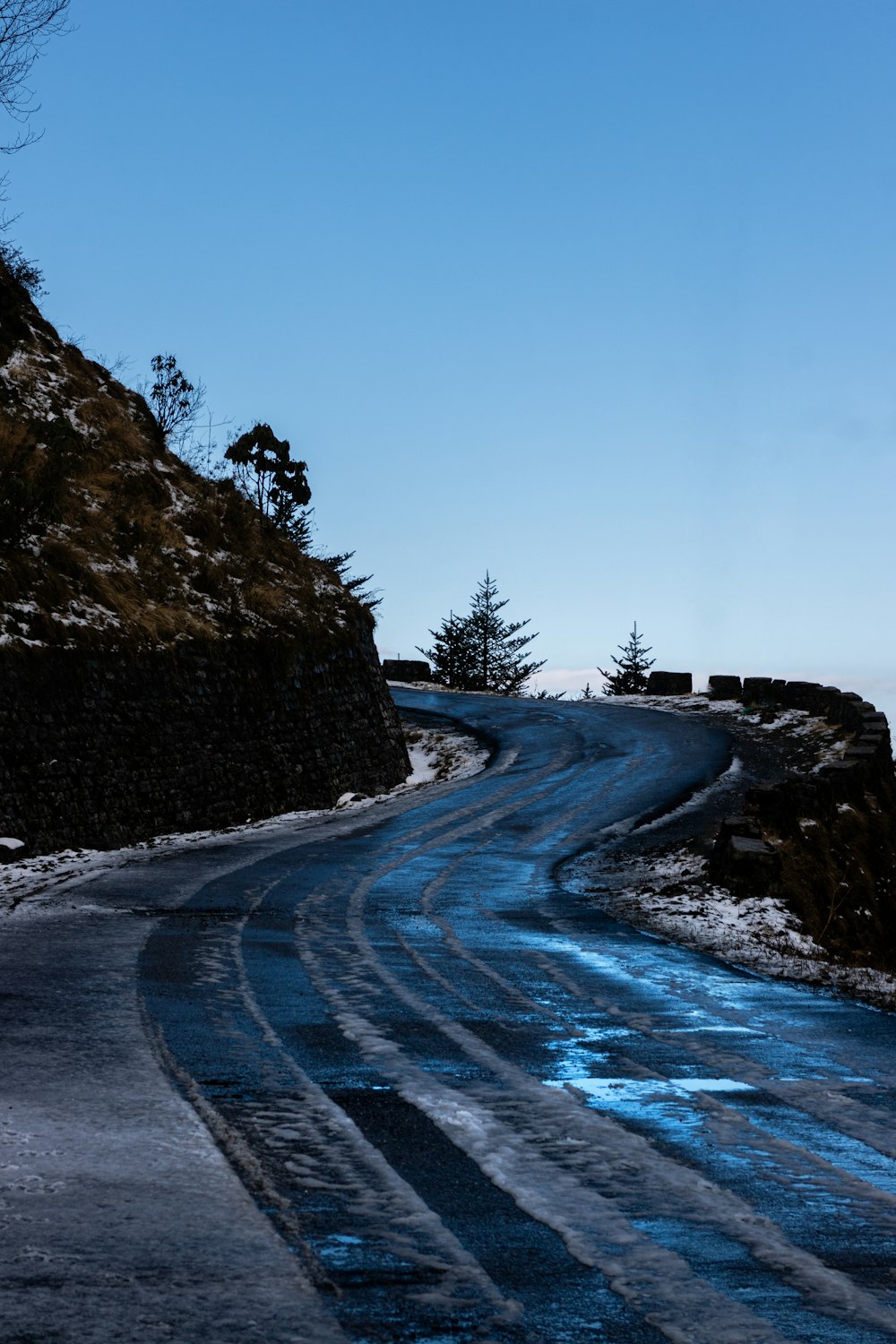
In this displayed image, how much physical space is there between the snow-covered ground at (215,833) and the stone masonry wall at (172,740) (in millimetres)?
409

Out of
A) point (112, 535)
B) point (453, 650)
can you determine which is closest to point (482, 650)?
point (453, 650)

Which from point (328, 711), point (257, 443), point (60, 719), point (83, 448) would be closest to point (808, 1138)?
point (60, 719)

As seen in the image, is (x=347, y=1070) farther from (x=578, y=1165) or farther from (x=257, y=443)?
(x=257, y=443)

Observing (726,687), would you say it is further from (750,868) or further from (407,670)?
(750,868)

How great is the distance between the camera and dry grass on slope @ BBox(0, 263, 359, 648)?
17.8 m

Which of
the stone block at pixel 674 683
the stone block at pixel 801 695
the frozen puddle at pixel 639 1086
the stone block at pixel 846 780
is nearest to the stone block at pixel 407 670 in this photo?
the stone block at pixel 674 683

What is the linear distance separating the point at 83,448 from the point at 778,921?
16558mm

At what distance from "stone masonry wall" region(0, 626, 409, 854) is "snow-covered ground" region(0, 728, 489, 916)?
1.34 ft

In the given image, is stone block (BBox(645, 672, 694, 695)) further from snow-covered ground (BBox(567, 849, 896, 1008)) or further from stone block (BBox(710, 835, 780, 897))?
Result: stone block (BBox(710, 835, 780, 897))

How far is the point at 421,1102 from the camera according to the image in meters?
4.46

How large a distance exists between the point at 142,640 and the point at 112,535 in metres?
3.55

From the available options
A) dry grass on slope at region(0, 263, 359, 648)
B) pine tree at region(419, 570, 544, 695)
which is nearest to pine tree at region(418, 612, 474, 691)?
pine tree at region(419, 570, 544, 695)

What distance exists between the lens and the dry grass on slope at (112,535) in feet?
58.4

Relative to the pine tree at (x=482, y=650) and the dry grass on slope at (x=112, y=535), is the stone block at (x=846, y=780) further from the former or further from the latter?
the pine tree at (x=482, y=650)
